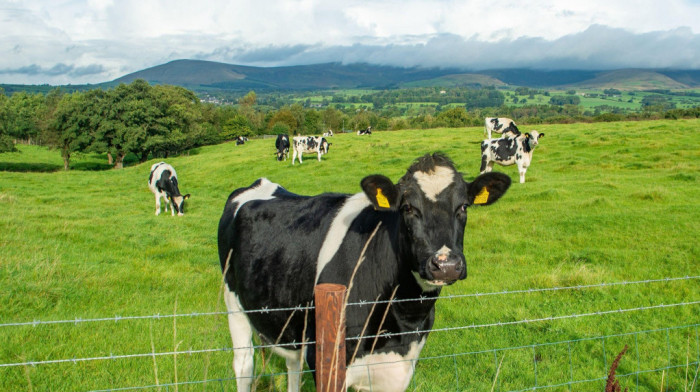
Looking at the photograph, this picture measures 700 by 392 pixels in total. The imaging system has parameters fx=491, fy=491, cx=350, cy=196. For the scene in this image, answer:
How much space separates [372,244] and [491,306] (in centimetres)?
370

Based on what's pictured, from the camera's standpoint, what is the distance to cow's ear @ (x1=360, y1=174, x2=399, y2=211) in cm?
373

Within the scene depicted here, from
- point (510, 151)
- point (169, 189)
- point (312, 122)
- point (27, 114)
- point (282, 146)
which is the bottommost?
point (312, 122)

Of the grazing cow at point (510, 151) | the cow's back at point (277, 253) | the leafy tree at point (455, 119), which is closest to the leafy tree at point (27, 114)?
the leafy tree at point (455, 119)

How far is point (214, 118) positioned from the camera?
264ft

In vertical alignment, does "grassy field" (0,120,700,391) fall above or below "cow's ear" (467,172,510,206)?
below

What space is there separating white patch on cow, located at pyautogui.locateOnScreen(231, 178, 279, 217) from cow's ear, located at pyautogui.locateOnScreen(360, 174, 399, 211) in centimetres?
209

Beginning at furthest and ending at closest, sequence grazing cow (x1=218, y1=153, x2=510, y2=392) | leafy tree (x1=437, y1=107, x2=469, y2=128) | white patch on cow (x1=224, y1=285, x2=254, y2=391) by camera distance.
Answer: leafy tree (x1=437, y1=107, x2=469, y2=128) → white patch on cow (x1=224, y1=285, x2=254, y2=391) → grazing cow (x1=218, y1=153, x2=510, y2=392)

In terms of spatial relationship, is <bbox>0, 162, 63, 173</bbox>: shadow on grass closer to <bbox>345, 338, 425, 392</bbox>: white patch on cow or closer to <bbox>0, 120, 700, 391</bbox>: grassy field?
<bbox>0, 120, 700, 391</bbox>: grassy field

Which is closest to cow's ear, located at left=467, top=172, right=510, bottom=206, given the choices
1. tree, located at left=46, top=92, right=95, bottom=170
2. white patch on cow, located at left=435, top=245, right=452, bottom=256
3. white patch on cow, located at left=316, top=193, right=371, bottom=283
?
white patch on cow, located at left=435, top=245, right=452, bottom=256

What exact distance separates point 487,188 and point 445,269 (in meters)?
1.15

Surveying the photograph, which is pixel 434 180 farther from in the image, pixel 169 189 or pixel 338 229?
pixel 169 189

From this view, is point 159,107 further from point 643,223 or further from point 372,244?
point 372,244

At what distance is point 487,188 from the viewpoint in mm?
4078

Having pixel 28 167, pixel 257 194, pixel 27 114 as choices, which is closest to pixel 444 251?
pixel 257 194
